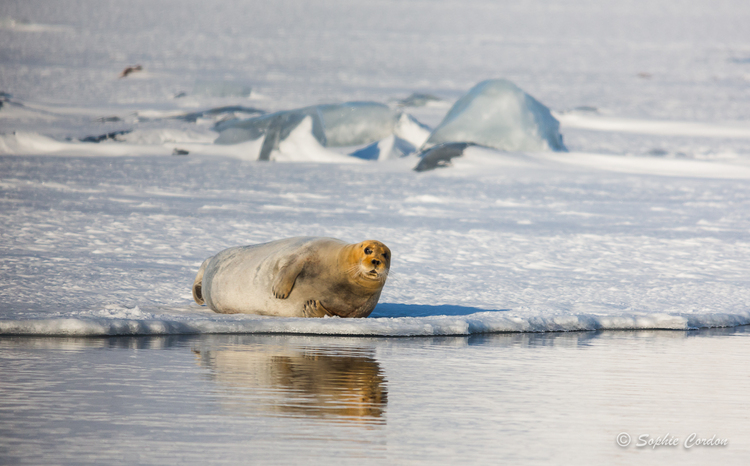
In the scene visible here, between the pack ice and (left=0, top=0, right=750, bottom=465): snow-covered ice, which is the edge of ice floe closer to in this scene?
(left=0, top=0, right=750, bottom=465): snow-covered ice

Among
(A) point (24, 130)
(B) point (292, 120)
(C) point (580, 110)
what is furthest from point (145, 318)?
→ (C) point (580, 110)

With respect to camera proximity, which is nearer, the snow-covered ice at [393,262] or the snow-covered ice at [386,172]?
the snow-covered ice at [393,262]

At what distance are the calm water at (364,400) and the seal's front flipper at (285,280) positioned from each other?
15.6 inches

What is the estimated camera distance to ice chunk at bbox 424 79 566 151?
1323 centimetres

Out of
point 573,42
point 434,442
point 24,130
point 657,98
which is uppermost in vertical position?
point 573,42

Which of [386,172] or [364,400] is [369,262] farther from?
[386,172]

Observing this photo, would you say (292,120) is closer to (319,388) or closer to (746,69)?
(319,388)

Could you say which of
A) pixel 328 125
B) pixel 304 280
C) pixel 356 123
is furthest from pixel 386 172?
pixel 304 280

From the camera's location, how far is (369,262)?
5258 millimetres

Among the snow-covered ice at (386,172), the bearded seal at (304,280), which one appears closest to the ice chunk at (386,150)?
the snow-covered ice at (386,172)

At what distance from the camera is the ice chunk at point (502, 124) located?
43.4 ft

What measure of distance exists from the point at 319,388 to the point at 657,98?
16792 millimetres

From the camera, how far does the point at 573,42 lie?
27297mm

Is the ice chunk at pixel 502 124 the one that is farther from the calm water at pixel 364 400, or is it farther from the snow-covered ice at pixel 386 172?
the calm water at pixel 364 400
